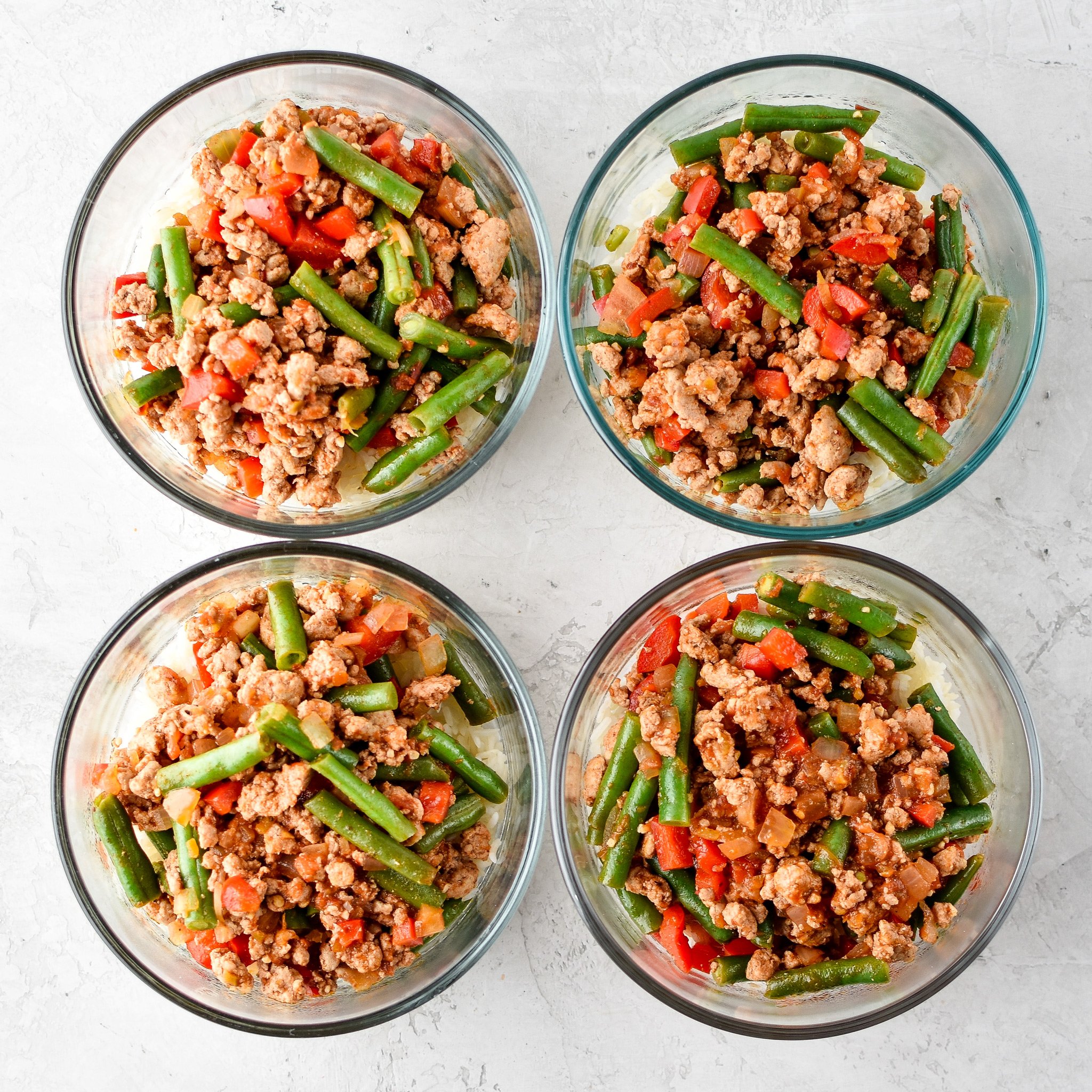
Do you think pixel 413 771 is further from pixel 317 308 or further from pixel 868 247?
pixel 868 247

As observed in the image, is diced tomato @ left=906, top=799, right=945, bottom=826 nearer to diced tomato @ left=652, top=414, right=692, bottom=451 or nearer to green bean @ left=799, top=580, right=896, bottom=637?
green bean @ left=799, top=580, right=896, bottom=637

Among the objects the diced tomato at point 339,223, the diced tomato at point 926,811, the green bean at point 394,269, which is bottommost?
the diced tomato at point 926,811

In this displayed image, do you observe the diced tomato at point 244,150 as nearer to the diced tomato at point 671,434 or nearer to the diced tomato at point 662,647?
the diced tomato at point 671,434

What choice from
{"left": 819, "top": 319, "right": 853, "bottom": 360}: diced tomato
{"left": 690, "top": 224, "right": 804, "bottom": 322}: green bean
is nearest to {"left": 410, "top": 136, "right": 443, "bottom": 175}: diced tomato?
{"left": 690, "top": 224, "right": 804, "bottom": 322}: green bean

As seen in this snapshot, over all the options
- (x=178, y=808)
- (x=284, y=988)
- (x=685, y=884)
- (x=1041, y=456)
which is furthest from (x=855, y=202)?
(x=284, y=988)

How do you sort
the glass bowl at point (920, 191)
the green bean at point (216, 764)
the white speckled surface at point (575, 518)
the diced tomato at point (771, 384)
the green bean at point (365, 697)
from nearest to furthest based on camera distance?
the green bean at point (216, 764) → the green bean at point (365, 697) → the diced tomato at point (771, 384) → the glass bowl at point (920, 191) → the white speckled surface at point (575, 518)

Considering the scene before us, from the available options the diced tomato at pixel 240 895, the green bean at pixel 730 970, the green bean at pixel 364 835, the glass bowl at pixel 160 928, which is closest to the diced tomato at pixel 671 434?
the glass bowl at pixel 160 928
